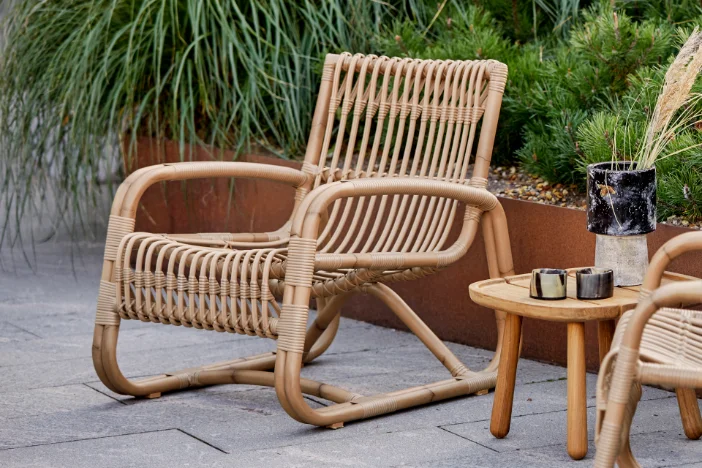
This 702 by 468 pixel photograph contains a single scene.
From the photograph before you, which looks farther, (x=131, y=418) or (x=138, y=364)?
(x=138, y=364)

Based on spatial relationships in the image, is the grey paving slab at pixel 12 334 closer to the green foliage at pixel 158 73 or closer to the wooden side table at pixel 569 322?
the green foliage at pixel 158 73

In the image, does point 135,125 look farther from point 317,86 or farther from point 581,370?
point 581,370

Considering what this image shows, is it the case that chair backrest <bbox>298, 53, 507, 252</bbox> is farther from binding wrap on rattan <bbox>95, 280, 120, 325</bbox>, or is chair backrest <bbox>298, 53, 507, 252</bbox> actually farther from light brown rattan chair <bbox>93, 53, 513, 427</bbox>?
binding wrap on rattan <bbox>95, 280, 120, 325</bbox>

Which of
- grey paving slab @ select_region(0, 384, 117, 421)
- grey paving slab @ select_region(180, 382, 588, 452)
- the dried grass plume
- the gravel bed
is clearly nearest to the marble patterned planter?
the dried grass plume

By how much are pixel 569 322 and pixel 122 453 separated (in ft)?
3.12

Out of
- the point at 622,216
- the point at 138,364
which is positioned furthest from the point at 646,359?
the point at 138,364

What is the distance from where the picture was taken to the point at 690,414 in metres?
2.33

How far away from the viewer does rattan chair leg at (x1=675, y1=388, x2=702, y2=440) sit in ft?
7.61

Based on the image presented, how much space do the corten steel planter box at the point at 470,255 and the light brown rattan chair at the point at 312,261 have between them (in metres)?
0.23

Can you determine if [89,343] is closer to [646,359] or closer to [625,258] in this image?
[625,258]

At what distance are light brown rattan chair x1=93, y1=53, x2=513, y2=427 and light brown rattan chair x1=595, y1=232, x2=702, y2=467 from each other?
0.73m

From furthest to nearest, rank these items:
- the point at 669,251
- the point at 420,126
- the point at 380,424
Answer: the point at 420,126
the point at 380,424
the point at 669,251

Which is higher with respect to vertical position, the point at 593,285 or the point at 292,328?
the point at 593,285

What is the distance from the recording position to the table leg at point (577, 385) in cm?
Answer: 219
